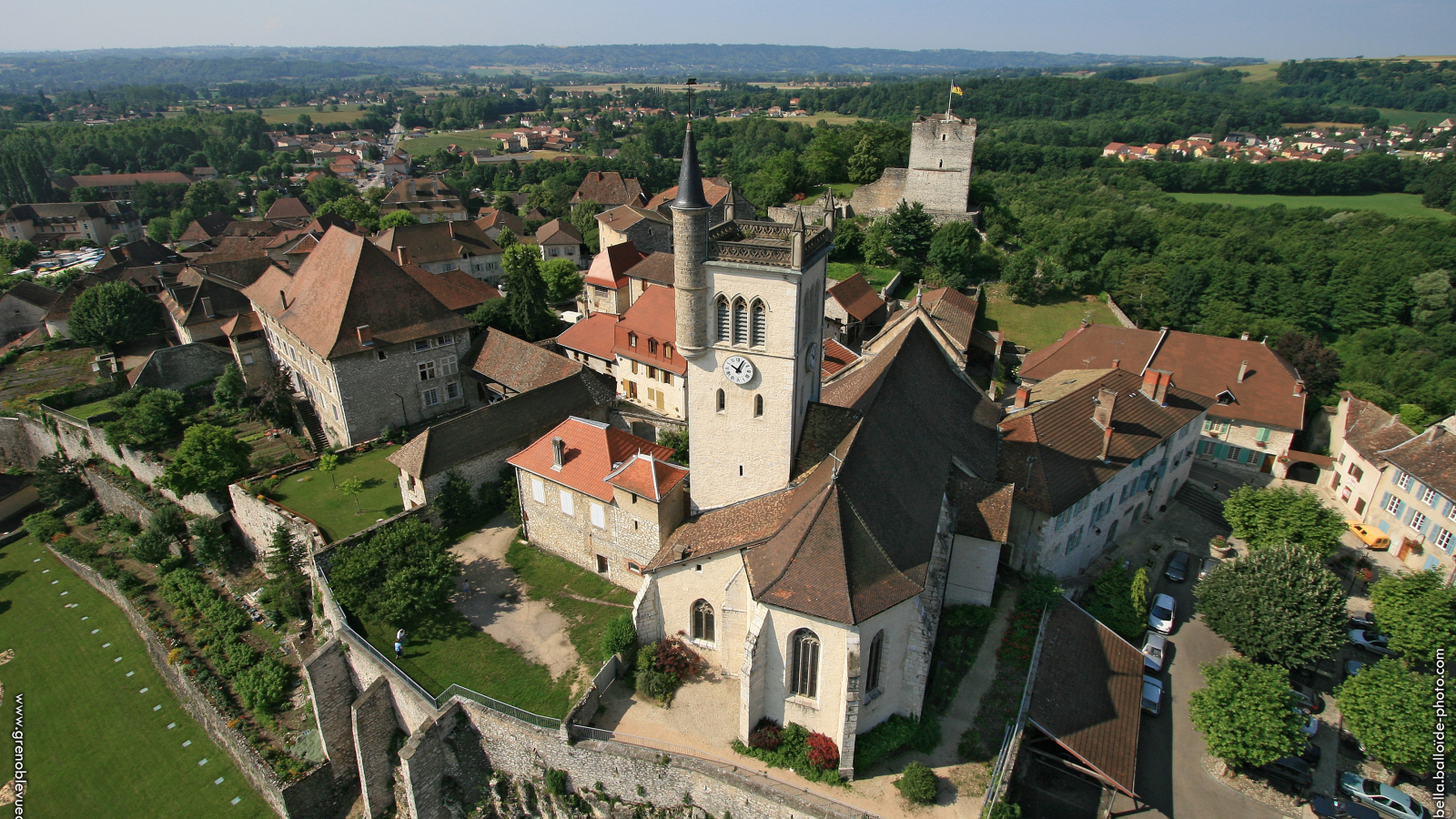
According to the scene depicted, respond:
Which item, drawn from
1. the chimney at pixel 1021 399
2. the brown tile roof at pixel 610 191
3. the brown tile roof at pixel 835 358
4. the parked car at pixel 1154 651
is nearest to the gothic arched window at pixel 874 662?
the parked car at pixel 1154 651

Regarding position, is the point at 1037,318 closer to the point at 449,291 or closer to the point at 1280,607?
the point at 1280,607

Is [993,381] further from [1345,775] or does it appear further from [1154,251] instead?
[1154,251]

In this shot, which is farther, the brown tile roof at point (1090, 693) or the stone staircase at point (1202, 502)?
the stone staircase at point (1202, 502)

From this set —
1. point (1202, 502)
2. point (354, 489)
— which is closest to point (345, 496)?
point (354, 489)

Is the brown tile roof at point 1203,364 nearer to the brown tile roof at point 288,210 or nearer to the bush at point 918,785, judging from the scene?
the bush at point 918,785

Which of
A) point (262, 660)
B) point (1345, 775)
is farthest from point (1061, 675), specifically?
point (262, 660)

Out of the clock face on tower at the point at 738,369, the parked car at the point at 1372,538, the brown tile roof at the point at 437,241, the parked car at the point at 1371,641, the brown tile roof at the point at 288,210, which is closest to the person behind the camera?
the clock face on tower at the point at 738,369
